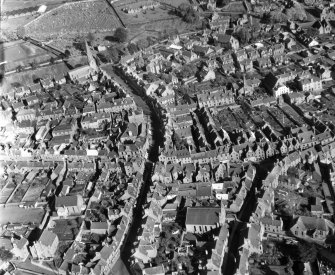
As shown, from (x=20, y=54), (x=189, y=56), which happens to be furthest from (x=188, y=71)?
(x=20, y=54)

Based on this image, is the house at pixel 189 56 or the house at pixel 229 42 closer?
the house at pixel 189 56

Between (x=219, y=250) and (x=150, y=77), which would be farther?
(x=150, y=77)

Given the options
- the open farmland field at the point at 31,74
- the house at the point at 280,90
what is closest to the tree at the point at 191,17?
the open farmland field at the point at 31,74

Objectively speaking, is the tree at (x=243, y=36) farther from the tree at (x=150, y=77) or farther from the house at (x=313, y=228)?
the house at (x=313, y=228)

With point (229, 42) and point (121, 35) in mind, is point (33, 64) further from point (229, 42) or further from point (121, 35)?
point (229, 42)

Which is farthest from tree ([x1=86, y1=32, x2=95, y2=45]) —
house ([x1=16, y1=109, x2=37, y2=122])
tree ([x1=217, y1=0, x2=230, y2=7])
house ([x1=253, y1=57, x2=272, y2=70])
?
house ([x1=253, y1=57, x2=272, y2=70])

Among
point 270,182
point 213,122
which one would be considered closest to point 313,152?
point 270,182

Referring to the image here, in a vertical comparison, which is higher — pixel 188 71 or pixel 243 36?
pixel 243 36
